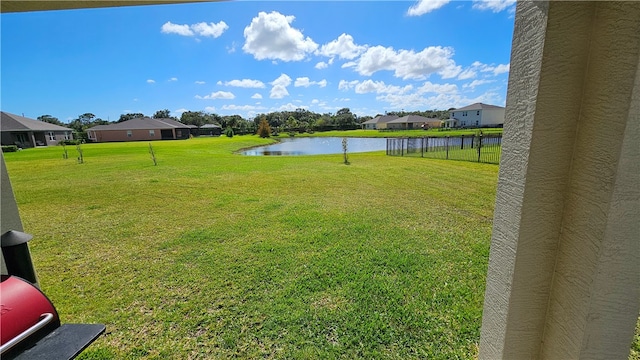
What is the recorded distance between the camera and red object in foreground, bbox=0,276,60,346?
1.47 meters

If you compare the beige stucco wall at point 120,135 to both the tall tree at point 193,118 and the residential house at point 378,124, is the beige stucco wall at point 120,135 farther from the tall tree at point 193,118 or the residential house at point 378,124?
the residential house at point 378,124

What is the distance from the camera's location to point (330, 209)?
576 centimetres

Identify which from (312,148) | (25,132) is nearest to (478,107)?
(312,148)

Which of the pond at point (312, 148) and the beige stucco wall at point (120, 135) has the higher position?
the beige stucco wall at point (120, 135)

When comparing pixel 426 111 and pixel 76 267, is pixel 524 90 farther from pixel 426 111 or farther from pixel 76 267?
pixel 426 111

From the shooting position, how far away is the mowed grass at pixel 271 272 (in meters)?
2.23

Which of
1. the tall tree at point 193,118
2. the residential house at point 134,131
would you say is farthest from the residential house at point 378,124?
the residential house at point 134,131

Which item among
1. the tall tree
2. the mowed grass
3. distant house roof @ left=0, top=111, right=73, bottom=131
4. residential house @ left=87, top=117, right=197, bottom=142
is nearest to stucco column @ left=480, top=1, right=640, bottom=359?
the mowed grass

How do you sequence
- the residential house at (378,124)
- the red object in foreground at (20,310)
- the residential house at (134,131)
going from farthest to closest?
the residential house at (378,124) < the residential house at (134,131) < the red object in foreground at (20,310)

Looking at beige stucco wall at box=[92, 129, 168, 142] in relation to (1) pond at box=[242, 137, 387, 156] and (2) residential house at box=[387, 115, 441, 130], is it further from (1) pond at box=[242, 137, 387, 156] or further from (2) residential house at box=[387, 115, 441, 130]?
(2) residential house at box=[387, 115, 441, 130]

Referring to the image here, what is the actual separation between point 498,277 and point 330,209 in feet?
14.8

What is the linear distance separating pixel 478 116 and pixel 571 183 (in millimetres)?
62911

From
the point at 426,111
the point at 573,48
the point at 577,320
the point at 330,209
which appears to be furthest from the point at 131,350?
the point at 426,111

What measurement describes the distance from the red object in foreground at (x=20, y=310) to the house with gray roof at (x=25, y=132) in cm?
3854
